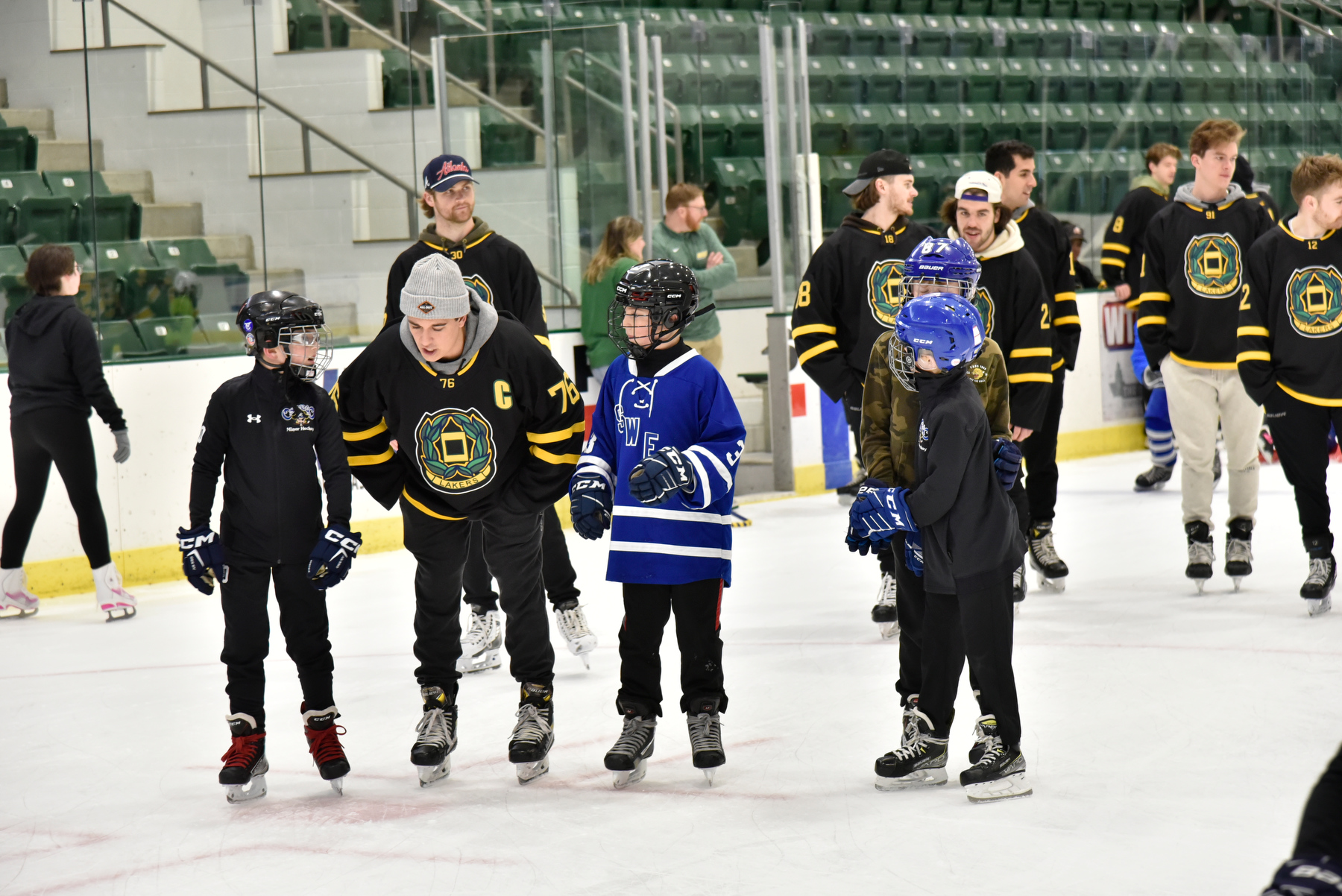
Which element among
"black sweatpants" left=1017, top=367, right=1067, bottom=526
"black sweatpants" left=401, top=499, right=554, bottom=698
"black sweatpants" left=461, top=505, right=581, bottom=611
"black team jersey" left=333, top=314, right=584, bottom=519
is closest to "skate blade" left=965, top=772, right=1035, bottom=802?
"black sweatpants" left=401, top=499, right=554, bottom=698

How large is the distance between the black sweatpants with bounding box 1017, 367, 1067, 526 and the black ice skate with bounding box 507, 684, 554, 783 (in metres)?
2.48

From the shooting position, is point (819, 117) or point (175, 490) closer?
point (175, 490)

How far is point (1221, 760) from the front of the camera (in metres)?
3.54

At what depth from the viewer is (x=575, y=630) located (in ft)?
15.9

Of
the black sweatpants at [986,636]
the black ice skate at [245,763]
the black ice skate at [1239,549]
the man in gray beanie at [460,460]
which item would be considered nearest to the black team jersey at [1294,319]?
the black ice skate at [1239,549]

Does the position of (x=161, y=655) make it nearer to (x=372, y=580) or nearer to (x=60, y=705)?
(x=60, y=705)

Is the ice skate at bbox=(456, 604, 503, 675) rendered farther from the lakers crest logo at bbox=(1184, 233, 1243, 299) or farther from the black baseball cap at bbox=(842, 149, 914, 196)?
the lakers crest logo at bbox=(1184, 233, 1243, 299)

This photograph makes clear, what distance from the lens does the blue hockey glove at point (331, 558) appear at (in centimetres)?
346

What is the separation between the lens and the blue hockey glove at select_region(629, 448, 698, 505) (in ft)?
10.9

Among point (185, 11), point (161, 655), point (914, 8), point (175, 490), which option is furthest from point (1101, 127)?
point (161, 655)

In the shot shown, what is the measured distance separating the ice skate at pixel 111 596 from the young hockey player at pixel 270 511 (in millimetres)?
2765

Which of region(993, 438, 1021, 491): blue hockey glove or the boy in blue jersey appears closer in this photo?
region(993, 438, 1021, 491): blue hockey glove

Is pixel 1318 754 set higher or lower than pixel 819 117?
lower

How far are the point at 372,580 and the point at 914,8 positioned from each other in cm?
723
